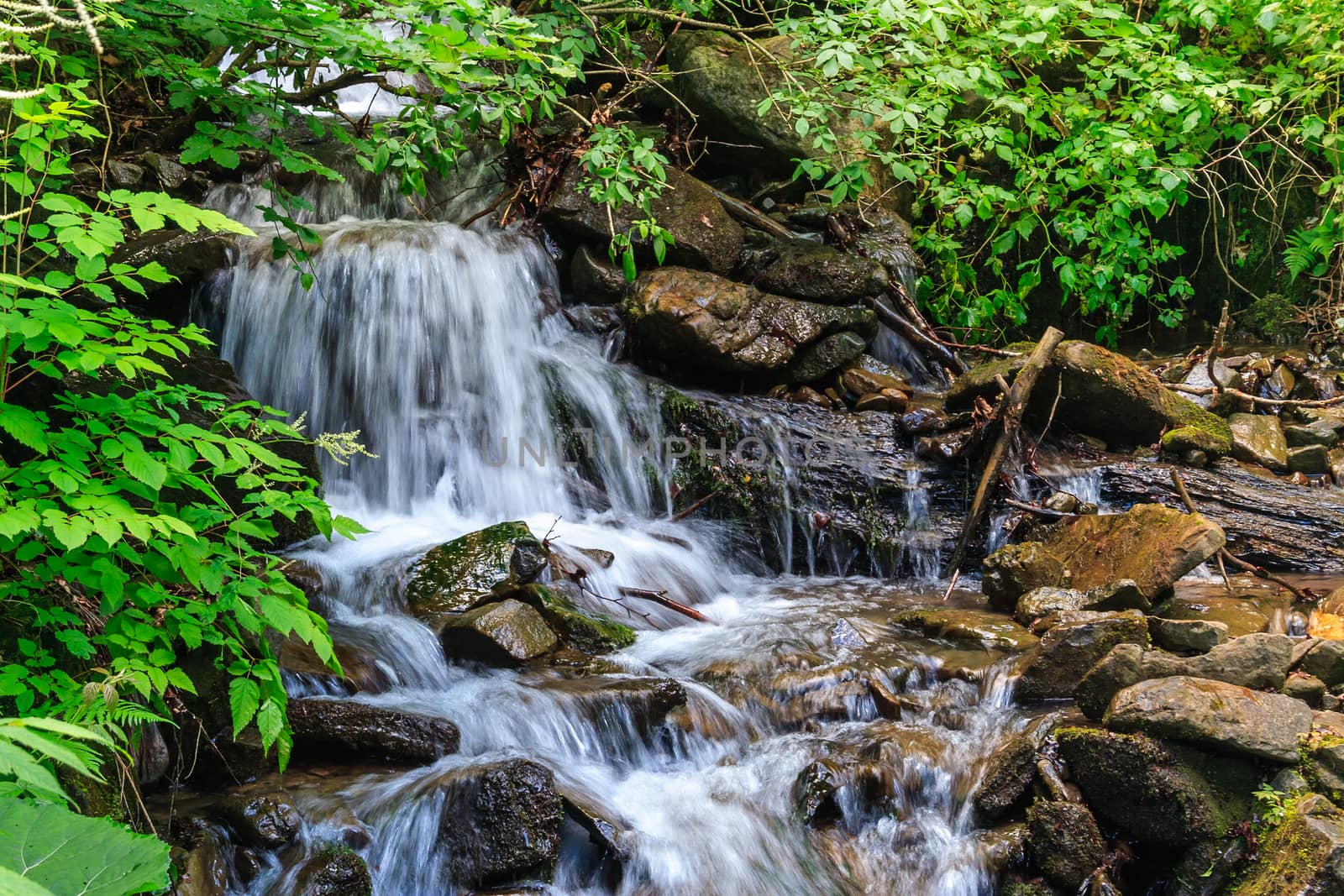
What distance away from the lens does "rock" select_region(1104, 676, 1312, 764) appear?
3.07m

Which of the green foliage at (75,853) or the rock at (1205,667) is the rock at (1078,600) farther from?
the green foliage at (75,853)

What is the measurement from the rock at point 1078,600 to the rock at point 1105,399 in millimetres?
1993

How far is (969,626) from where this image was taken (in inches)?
185

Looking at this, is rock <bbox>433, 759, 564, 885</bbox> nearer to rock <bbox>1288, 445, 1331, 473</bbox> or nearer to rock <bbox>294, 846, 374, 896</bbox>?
rock <bbox>294, 846, 374, 896</bbox>

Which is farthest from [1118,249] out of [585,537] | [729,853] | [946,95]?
[729,853]

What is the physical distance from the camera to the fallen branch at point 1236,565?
17.0ft

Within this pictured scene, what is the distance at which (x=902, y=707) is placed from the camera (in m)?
4.10

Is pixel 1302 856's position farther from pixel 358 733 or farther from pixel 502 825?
pixel 358 733

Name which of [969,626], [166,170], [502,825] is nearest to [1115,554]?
[969,626]

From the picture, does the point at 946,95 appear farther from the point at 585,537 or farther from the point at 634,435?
the point at 585,537

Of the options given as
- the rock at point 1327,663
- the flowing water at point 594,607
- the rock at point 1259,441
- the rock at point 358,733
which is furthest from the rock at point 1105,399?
the rock at point 358,733

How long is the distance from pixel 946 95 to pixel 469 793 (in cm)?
594

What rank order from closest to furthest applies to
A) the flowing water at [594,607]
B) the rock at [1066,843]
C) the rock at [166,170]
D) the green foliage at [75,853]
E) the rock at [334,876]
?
1. the green foliage at [75,853]
2. the rock at [334,876]
3. the rock at [1066,843]
4. the flowing water at [594,607]
5. the rock at [166,170]

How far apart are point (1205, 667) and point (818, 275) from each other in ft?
16.0
